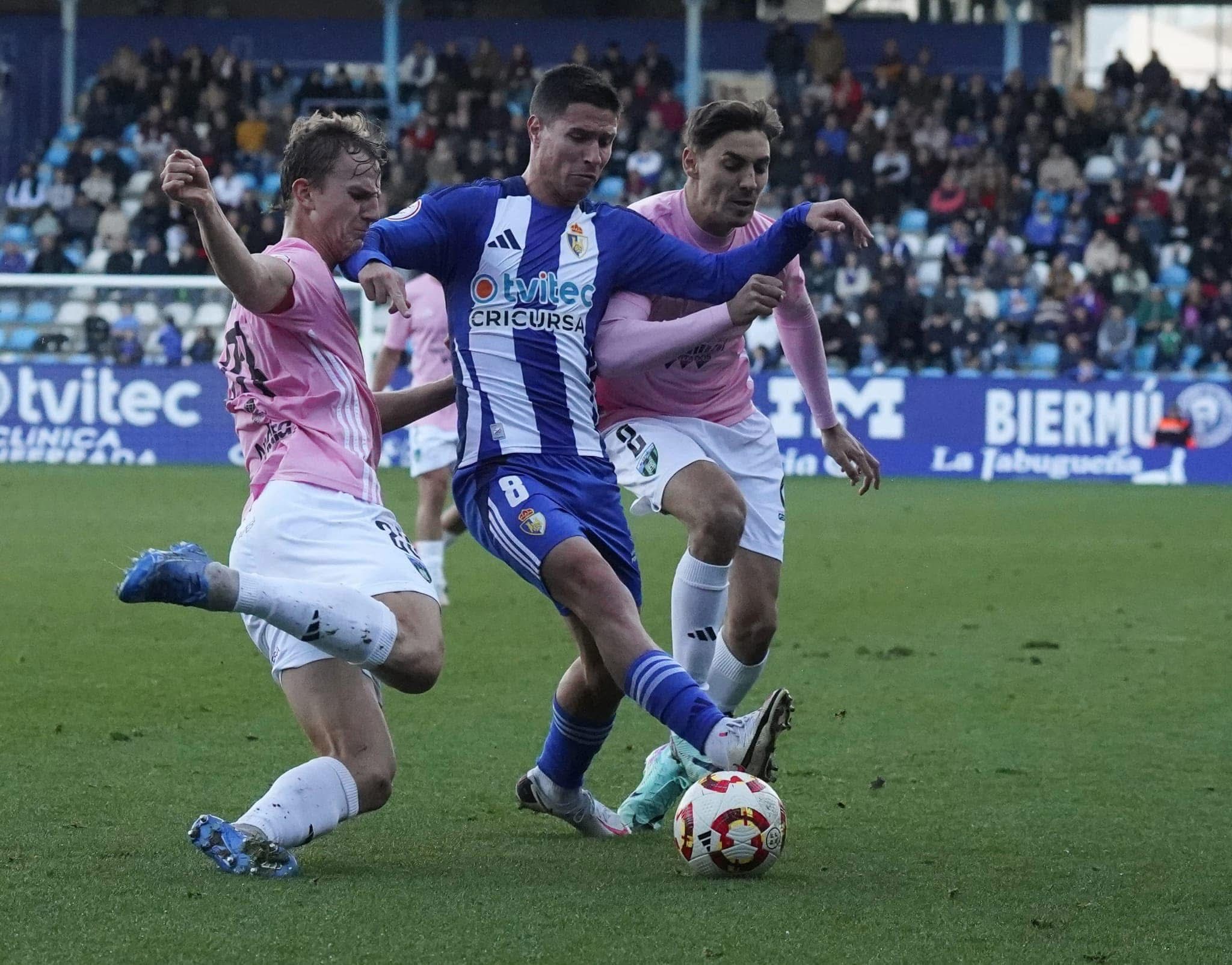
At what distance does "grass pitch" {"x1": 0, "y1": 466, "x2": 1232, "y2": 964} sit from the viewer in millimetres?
3947

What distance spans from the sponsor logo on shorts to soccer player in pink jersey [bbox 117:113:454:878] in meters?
1.09

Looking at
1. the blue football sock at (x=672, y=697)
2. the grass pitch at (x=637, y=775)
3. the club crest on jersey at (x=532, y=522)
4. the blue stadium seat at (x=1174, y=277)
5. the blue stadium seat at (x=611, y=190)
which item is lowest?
the grass pitch at (x=637, y=775)

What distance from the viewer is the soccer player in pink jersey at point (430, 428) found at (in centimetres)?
1077

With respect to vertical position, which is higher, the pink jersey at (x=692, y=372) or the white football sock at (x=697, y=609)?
the pink jersey at (x=692, y=372)

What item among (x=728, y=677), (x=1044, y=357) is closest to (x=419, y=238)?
(x=728, y=677)

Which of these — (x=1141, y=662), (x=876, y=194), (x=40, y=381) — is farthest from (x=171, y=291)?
(x=1141, y=662)

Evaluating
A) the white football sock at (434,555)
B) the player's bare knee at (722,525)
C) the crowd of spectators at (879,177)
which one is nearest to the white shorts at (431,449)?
the white football sock at (434,555)

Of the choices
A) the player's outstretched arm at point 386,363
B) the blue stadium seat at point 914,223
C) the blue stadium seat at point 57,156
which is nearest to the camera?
the player's outstretched arm at point 386,363

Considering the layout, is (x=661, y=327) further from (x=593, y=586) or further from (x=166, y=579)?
(x=166, y=579)

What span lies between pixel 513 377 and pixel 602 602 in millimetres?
725

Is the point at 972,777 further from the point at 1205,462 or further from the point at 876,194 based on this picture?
the point at 876,194

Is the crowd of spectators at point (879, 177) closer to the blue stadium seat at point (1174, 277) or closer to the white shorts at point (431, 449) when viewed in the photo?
the blue stadium seat at point (1174, 277)

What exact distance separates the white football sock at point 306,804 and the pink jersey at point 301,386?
73 cm

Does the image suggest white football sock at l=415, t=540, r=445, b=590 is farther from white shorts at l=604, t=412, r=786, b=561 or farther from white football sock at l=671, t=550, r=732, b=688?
white football sock at l=671, t=550, r=732, b=688
